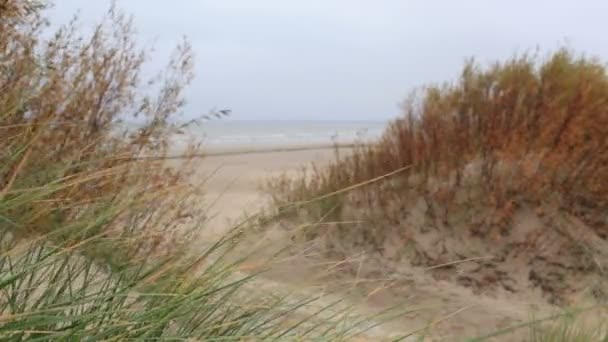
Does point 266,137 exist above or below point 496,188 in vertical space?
below

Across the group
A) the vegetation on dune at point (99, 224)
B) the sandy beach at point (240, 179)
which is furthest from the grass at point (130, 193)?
the sandy beach at point (240, 179)

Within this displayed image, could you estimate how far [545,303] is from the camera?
5410 mm

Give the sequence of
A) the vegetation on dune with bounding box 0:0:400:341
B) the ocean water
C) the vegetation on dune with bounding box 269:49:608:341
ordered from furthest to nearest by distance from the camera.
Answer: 1. the ocean water
2. the vegetation on dune with bounding box 269:49:608:341
3. the vegetation on dune with bounding box 0:0:400:341

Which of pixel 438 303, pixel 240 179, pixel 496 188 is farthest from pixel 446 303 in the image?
pixel 240 179

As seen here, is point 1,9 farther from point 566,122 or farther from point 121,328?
point 566,122

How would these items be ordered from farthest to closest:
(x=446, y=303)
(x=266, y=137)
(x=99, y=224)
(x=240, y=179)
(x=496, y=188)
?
(x=266, y=137)
(x=240, y=179)
(x=496, y=188)
(x=446, y=303)
(x=99, y=224)

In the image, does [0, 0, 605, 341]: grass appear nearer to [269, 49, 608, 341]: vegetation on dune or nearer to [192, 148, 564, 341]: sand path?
[269, 49, 608, 341]: vegetation on dune

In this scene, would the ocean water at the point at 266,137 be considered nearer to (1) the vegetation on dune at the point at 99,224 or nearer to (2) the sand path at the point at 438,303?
(2) the sand path at the point at 438,303

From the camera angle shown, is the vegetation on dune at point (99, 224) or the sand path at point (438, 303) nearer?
the vegetation on dune at point (99, 224)

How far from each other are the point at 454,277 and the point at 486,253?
0.35 m

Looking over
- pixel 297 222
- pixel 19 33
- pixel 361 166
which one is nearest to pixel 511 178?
pixel 361 166

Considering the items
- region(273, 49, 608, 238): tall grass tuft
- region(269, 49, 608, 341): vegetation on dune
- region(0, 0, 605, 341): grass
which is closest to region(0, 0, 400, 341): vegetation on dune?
region(0, 0, 605, 341): grass

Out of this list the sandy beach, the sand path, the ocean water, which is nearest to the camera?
the sand path

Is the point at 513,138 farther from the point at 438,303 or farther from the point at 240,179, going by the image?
the point at 240,179
